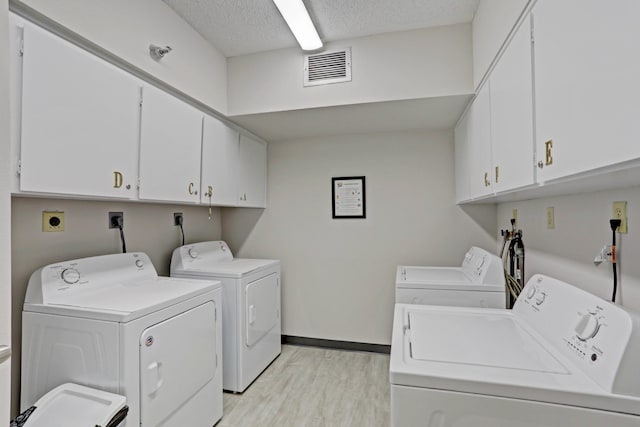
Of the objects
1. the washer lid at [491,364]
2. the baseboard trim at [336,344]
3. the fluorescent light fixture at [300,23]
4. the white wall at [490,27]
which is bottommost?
the baseboard trim at [336,344]

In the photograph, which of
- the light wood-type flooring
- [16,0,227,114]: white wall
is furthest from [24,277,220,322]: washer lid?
[16,0,227,114]: white wall

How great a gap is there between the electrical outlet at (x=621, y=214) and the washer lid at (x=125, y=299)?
202cm

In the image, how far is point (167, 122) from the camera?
6.66 ft

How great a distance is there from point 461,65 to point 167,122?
2.01 metres

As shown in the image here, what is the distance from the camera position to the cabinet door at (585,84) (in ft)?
2.35

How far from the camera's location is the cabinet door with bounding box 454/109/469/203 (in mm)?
2381

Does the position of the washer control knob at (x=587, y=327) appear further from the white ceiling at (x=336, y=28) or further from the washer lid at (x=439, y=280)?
the white ceiling at (x=336, y=28)

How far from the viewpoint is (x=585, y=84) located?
871 millimetres

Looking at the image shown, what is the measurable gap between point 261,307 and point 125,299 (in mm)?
1253

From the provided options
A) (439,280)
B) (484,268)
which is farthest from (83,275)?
(484,268)

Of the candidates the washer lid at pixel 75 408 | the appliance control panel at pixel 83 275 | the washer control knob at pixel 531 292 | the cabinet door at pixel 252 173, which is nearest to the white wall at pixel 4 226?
the washer lid at pixel 75 408

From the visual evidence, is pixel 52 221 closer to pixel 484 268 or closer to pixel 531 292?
pixel 531 292

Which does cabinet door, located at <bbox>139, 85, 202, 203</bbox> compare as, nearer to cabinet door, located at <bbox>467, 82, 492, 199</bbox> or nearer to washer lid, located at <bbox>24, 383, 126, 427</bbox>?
washer lid, located at <bbox>24, 383, 126, 427</bbox>

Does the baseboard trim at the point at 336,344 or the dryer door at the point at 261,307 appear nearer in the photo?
the dryer door at the point at 261,307
